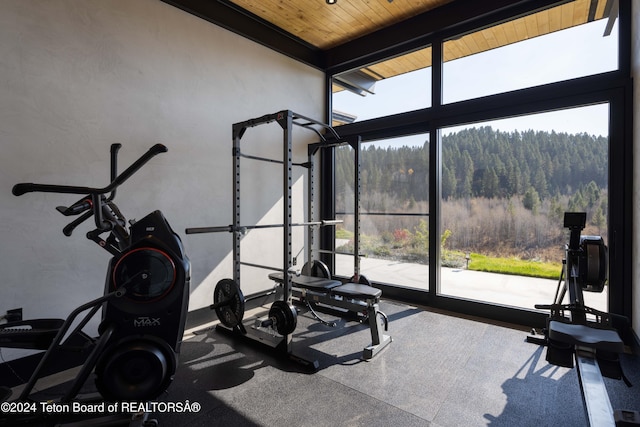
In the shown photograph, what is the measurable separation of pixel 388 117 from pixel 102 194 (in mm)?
3361

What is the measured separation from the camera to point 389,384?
2.23m

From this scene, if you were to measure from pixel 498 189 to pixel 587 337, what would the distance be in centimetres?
207

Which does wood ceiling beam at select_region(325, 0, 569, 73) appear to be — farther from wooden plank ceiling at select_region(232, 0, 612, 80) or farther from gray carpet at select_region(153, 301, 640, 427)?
gray carpet at select_region(153, 301, 640, 427)

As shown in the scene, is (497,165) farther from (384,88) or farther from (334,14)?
(334,14)

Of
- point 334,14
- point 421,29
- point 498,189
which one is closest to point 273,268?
point 498,189

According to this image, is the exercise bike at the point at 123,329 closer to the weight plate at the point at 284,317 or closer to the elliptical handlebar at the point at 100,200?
the elliptical handlebar at the point at 100,200

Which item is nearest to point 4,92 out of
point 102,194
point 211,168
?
point 102,194

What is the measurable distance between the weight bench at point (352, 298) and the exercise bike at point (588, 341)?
4.02ft

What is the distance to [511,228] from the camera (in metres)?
3.42

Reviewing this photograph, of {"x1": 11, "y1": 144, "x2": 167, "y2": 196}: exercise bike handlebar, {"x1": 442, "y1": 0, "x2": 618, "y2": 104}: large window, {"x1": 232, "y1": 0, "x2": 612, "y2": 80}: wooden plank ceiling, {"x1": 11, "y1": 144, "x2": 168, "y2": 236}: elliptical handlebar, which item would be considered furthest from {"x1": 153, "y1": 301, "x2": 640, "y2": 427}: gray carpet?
{"x1": 232, "y1": 0, "x2": 612, "y2": 80}: wooden plank ceiling

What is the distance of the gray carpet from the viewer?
189 centimetres

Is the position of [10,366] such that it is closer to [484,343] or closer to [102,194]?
[102,194]

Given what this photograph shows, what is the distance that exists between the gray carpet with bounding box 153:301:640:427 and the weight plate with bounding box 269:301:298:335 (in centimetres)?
27

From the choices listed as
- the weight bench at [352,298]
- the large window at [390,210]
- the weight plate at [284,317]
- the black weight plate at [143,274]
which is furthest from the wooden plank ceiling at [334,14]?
the weight plate at [284,317]
